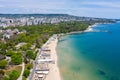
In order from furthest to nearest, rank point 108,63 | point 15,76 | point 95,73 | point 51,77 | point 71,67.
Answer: point 108,63, point 71,67, point 95,73, point 51,77, point 15,76

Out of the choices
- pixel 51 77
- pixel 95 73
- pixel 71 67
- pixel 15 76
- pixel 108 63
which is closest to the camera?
pixel 15 76

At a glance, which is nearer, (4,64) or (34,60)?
(4,64)

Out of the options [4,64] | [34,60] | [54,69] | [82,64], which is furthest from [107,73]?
→ [4,64]

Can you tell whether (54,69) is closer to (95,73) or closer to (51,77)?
(51,77)

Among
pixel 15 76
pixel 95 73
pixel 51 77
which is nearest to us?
pixel 15 76

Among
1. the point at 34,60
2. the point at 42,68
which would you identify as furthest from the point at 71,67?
the point at 34,60

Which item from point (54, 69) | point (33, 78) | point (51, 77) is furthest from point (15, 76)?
point (54, 69)

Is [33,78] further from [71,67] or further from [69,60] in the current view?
[69,60]

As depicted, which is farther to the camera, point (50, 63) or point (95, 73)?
point (50, 63)
